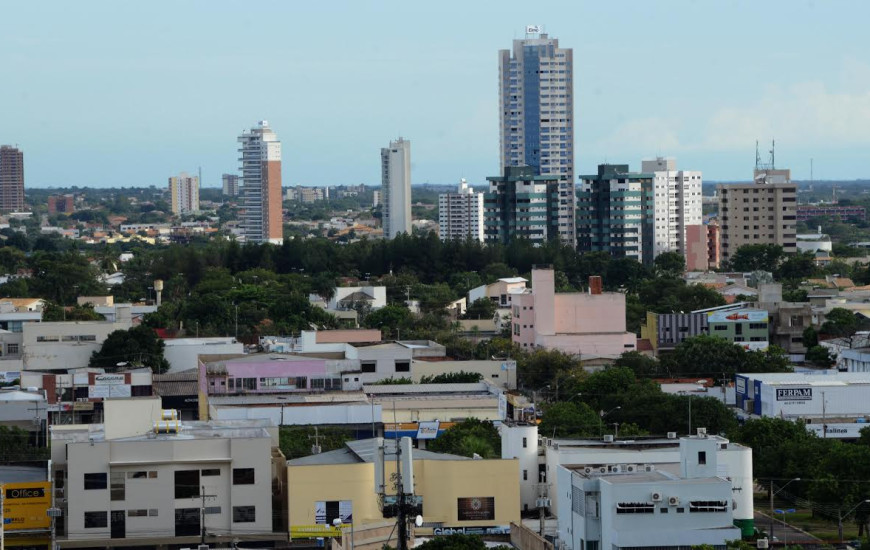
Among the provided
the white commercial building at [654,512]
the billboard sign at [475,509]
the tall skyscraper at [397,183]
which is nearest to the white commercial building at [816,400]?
the billboard sign at [475,509]

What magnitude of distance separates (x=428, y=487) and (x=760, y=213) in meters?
63.7

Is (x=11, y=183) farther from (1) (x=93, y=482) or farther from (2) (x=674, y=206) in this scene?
(1) (x=93, y=482)

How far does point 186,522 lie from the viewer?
23.3 m

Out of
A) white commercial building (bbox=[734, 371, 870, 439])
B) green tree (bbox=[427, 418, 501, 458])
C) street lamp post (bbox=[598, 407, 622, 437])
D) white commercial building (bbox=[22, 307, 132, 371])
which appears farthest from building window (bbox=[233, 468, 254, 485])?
white commercial building (bbox=[22, 307, 132, 371])

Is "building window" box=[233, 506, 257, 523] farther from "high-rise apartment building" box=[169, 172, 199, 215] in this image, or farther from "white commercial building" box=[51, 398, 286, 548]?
"high-rise apartment building" box=[169, 172, 199, 215]

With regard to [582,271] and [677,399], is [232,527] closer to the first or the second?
[677,399]

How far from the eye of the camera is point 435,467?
23.7m

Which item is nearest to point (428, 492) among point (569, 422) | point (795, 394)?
point (569, 422)

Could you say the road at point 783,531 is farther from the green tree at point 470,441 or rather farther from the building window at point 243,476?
the building window at point 243,476

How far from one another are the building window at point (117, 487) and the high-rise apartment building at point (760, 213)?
63906mm

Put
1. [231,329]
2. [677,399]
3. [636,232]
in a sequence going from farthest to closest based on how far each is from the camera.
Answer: [636,232] → [231,329] → [677,399]

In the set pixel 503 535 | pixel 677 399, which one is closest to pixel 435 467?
pixel 503 535

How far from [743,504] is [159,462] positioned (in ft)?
24.5

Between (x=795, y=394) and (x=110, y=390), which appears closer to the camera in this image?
(x=795, y=394)
